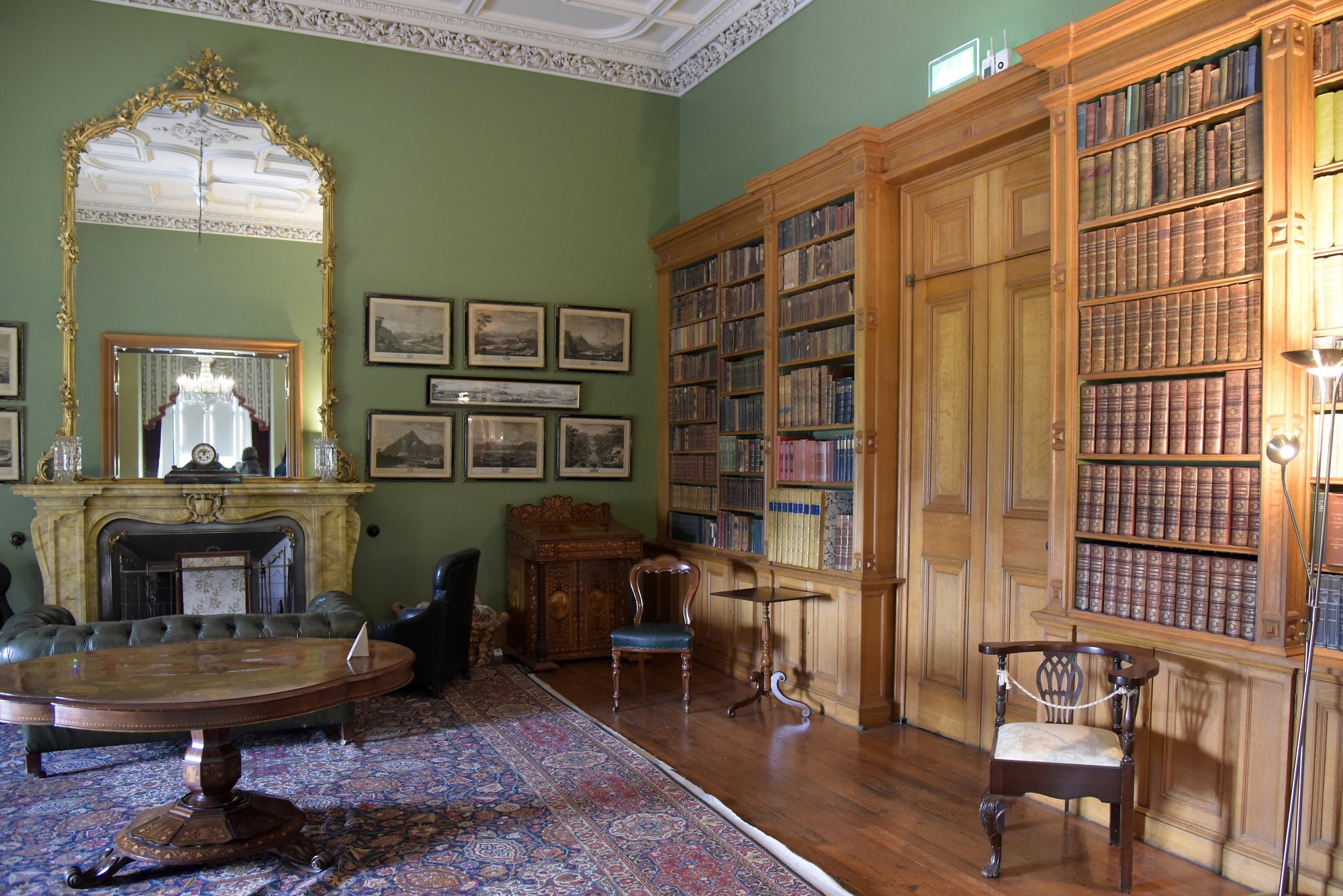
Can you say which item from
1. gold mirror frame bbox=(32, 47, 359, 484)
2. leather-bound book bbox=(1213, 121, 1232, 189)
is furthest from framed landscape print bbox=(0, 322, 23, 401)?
leather-bound book bbox=(1213, 121, 1232, 189)

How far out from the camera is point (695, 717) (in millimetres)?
5480

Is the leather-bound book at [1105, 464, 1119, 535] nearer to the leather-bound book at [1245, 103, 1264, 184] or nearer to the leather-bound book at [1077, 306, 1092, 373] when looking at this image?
the leather-bound book at [1077, 306, 1092, 373]

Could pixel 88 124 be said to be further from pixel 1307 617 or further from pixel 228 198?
pixel 1307 617

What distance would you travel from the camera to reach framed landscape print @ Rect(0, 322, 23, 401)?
626 cm

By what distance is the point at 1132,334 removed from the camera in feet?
12.4

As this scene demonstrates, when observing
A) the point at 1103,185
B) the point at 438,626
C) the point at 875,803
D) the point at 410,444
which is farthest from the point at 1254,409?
the point at 410,444

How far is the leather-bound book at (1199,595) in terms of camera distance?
353 cm

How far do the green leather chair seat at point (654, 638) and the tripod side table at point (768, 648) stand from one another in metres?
0.32

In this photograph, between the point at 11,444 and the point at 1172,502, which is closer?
the point at 1172,502

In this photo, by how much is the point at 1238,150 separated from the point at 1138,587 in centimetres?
172

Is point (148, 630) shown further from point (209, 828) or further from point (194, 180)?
point (194, 180)

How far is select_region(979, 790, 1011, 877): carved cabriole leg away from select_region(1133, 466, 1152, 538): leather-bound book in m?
1.23

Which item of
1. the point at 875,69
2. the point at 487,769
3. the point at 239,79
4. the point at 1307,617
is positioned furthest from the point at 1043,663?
the point at 239,79

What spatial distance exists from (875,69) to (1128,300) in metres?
2.64
